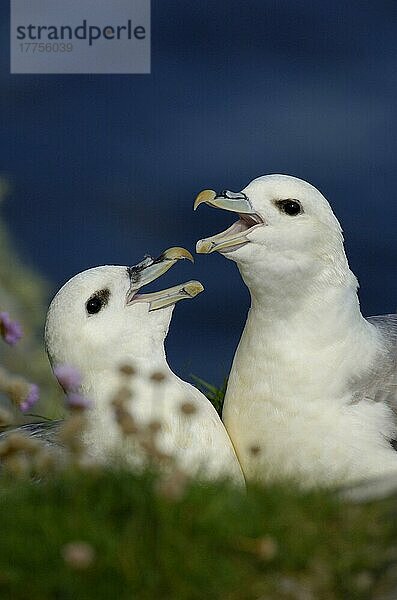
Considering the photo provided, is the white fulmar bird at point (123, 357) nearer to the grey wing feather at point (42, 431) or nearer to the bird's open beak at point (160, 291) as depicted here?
the bird's open beak at point (160, 291)

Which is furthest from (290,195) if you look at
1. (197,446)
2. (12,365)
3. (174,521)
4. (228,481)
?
(12,365)

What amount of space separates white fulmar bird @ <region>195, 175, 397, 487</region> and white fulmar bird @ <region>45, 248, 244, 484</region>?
153 millimetres

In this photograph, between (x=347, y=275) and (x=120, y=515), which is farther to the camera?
(x=347, y=275)

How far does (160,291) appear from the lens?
3.34 metres

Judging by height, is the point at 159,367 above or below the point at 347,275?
below

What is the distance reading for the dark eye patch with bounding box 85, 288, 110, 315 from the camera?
318 cm

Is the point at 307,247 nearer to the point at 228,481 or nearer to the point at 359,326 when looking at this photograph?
the point at 359,326

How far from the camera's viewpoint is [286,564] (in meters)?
2.16

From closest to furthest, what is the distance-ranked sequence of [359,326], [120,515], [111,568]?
[111,568]
[120,515]
[359,326]

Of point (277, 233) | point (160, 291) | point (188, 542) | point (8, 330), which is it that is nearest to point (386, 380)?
point (277, 233)

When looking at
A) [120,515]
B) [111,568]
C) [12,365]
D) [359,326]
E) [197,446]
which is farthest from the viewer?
[12,365]

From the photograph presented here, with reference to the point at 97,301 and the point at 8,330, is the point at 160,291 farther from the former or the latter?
the point at 8,330

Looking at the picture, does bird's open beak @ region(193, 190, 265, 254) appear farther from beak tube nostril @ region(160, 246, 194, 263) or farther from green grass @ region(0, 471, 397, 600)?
green grass @ region(0, 471, 397, 600)

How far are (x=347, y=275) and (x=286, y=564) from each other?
1335mm
